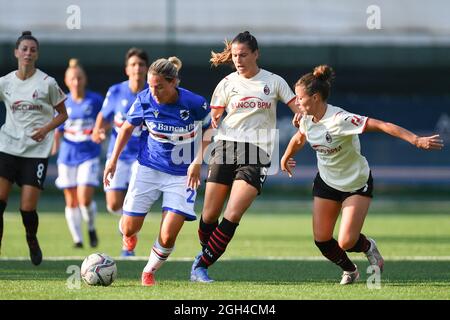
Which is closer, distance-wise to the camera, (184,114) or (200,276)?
(184,114)

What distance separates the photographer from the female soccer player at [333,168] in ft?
30.5

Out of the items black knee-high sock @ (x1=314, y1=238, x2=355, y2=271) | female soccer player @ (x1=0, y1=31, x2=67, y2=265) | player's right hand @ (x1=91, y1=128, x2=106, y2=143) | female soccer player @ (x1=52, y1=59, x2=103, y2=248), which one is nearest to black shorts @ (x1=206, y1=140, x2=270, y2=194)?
black knee-high sock @ (x1=314, y1=238, x2=355, y2=271)

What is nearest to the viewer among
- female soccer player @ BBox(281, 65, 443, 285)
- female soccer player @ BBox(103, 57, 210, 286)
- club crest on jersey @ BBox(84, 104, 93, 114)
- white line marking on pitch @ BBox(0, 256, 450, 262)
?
female soccer player @ BBox(281, 65, 443, 285)

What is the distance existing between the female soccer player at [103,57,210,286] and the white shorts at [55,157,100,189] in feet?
16.0

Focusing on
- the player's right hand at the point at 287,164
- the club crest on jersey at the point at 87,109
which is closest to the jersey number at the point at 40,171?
the player's right hand at the point at 287,164

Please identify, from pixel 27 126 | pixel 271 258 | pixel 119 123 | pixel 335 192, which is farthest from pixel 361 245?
pixel 119 123

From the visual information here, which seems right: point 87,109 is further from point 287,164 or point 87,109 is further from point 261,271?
point 287,164

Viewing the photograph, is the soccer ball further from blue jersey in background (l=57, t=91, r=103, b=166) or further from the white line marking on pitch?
blue jersey in background (l=57, t=91, r=103, b=166)

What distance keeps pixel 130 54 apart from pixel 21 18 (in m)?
18.3

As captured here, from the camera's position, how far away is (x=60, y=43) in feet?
94.5

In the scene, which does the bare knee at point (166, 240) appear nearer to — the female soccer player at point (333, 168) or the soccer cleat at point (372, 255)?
the female soccer player at point (333, 168)

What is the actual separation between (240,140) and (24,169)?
2574mm

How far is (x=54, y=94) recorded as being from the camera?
36.4 feet

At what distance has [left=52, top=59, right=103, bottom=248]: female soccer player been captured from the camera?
47.8 ft
